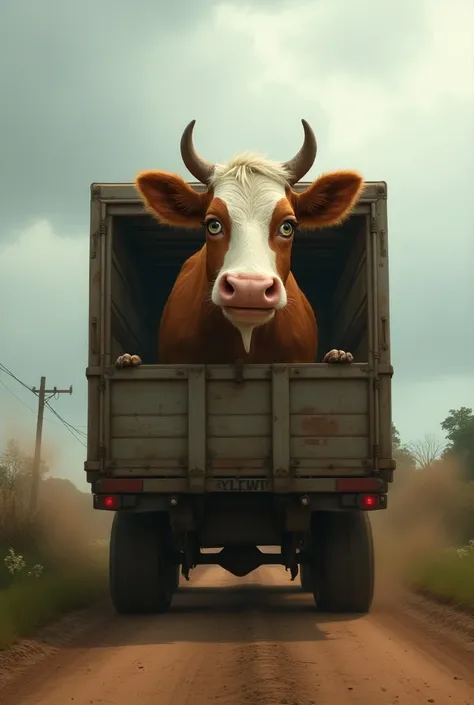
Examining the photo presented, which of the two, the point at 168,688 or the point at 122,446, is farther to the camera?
the point at 122,446

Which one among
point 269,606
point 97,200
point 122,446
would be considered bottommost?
point 269,606

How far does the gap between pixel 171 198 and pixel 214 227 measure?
741mm

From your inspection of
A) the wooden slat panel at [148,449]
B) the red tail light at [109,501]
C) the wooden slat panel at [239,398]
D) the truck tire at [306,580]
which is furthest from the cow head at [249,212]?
the truck tire at [306,580]

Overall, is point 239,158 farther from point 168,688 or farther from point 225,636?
point 168,688

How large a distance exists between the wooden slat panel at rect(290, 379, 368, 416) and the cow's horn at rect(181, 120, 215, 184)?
1.98 metres

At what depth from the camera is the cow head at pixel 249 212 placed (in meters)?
8.41

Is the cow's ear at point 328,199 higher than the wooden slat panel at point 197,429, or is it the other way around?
the cow's ear at point 328,199

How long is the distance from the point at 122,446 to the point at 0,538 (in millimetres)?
6140

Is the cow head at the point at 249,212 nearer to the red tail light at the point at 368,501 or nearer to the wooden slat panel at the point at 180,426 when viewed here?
the wooden slat panel at the point at 180,426

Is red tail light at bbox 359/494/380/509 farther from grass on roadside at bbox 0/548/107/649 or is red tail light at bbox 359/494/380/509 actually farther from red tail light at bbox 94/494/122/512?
grass on roadside at bbox 0/548/107/649

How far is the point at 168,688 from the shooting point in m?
6.33

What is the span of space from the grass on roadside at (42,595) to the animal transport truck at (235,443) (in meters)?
0.72

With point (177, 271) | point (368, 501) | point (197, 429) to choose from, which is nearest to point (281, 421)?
point (197, 429)

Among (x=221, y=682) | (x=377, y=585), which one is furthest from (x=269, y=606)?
(x=221, y=682)
